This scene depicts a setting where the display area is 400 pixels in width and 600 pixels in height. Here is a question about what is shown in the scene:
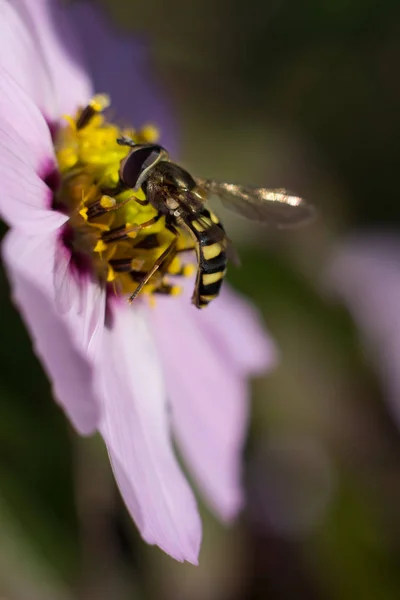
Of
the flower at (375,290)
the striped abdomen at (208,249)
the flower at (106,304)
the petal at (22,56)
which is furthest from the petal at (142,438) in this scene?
the flower at (375,290)

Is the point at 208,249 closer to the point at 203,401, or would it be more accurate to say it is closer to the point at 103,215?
the point at 103,215

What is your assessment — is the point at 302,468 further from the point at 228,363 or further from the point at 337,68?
the point at 337,68

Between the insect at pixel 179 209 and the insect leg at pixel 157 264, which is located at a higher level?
the insect at pixel 179 209

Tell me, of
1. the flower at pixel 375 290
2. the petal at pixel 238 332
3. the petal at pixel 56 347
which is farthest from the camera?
the flower at pixel 375 290

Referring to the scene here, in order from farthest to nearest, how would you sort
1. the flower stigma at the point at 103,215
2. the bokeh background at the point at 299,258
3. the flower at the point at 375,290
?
the flower at the point at 375,290 → the bokeh background at the point at 299,258 → the flower stigma at the point at 103,215

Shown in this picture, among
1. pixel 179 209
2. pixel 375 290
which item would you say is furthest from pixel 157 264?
pixel 375 290

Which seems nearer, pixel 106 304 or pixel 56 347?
pixel 56 347

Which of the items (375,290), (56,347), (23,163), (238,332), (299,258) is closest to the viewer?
(56,347)

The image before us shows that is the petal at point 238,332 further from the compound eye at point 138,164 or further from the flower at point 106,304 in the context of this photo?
the compound eye at point 138,164

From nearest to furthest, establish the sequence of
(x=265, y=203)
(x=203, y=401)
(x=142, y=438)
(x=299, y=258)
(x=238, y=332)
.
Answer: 1. (x=142, y=438)
2. (x=265, y=203)
3. (x=203, y=401)
4. (x=238, y=332)
5. (x=299, y=258)
